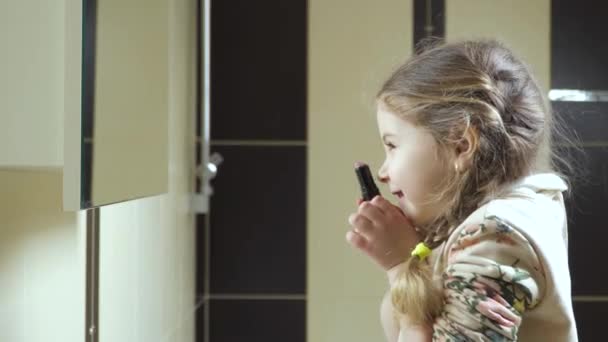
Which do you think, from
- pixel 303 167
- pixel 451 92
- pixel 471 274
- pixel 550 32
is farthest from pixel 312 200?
A: pixel 471 274

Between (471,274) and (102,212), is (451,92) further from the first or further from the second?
(102,212)

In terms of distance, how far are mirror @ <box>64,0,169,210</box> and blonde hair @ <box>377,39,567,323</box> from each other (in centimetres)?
28

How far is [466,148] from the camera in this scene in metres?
0.86

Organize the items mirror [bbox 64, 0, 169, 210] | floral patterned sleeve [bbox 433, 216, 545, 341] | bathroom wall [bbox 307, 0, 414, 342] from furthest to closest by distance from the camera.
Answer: bathroom wall [bbox 307, 0, 414, 342] < floral patterned sleeve [bbox 433, 216, 545, 341] < mirror [bbox 64, 0, 169, 210]

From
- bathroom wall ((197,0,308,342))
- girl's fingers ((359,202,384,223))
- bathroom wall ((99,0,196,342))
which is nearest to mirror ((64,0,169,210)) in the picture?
bathroom wall ((99,0,196,342))

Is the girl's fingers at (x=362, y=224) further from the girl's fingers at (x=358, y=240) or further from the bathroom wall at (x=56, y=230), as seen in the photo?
the bathroom wall at (x=56, y=230)

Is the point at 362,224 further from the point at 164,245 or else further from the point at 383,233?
the point at 164,245

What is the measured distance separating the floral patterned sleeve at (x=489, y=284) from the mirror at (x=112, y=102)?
12.7 inches

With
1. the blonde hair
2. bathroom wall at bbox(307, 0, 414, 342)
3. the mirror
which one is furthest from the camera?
bathroom wall at bbox(307, 0, 414, 342)

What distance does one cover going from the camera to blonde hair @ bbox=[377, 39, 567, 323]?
849 millimetres

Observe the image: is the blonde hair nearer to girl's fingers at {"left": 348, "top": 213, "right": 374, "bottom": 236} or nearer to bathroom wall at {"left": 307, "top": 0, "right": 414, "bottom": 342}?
girl's fingers at {"left": 348, "top": 213, "right": 374, "bottom": 236}

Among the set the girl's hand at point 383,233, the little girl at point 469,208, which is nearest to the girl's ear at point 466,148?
the little girl at point 469,208

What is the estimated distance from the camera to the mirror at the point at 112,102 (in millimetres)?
621

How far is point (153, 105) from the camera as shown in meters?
0.97
